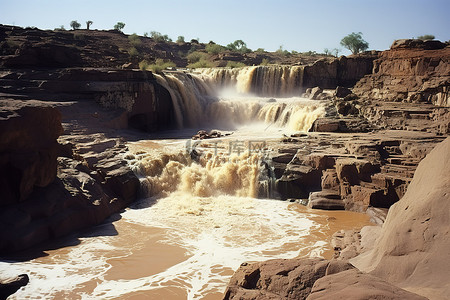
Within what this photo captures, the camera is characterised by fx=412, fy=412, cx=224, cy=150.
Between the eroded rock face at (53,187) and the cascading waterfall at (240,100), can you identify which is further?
the cascading waterfall at (240,100)

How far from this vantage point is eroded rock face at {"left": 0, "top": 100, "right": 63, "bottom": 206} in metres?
8.75

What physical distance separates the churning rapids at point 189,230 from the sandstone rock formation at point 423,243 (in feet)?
10.3

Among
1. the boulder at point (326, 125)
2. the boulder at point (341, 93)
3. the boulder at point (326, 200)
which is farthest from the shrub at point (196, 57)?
the boulder at point (326, 200)

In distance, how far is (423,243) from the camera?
12.9 feet

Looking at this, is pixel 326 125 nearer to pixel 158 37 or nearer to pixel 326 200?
pixel 326 200

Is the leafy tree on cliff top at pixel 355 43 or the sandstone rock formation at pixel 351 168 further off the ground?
the leafy tree on cliff top at pixel 355 43

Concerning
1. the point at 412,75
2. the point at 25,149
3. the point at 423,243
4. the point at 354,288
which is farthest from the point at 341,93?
the point at 354,288

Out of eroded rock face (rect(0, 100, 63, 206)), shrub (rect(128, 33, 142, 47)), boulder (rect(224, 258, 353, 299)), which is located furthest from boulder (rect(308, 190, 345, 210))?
shrub (rect(128, 33, 142, 47))

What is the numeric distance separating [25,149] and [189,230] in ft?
13.5

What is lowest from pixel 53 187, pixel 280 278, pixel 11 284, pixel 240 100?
pixel 11 284

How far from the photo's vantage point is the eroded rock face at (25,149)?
344 inches

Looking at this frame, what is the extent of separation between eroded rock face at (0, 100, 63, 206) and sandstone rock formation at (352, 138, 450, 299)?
729 centimetres

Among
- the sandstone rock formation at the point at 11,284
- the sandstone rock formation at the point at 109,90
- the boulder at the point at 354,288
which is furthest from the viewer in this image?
the sandstone rock formation at the point at 109,90

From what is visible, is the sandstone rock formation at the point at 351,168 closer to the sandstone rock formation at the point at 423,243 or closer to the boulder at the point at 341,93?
the sandstone rock formation at the point at 423,243
